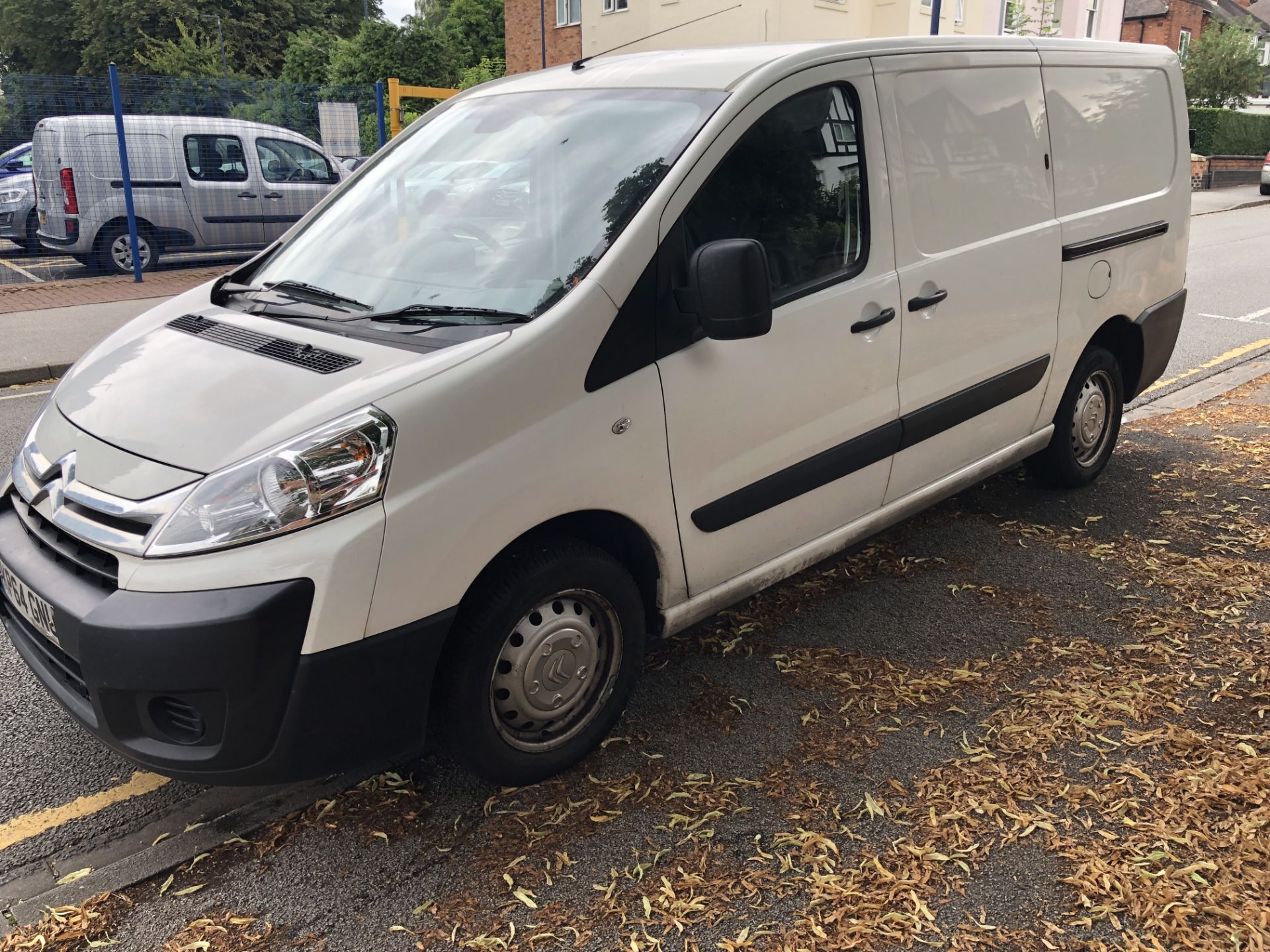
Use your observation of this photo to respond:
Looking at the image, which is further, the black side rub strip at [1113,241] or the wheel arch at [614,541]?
the black side rub strip at [1113,241]

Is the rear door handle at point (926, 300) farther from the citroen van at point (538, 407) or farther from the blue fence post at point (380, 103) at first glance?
the blue fence post at point (380, 103)

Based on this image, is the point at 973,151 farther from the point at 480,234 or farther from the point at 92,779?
the point at 92,779

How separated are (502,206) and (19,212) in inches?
556

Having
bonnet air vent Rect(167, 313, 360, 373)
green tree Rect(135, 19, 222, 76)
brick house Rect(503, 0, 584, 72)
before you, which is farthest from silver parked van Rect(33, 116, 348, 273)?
green tree Rect(135, 19, 222, 76)

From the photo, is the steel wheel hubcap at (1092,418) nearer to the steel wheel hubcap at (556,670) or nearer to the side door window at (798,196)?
the side door window at (798,196)

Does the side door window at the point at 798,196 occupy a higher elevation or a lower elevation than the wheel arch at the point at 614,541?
higher

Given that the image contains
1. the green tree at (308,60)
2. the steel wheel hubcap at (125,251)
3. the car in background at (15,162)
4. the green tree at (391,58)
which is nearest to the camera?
the car in background at (15,162)

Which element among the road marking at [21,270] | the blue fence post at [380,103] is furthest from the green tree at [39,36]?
the blue fence post at [380,103]

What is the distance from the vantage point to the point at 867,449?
3.64 m

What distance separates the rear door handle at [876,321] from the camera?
3469 millimetres

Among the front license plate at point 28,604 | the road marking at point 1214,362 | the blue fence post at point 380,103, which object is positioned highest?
the blue fence post at point 380,103

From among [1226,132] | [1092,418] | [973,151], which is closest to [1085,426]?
[1092,418]

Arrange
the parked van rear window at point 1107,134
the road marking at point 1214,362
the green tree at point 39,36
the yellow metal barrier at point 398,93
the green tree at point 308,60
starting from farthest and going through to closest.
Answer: the green tree at point 39,36
the green tree at point 308,60
the yellow metal barrier at point 398,93
the road marking at point 1214,362
the parked van rear window at point 1107,134

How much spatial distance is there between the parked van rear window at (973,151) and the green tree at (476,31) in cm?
4543
